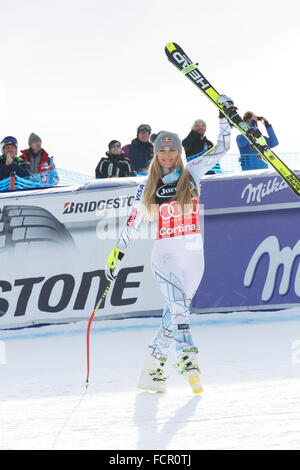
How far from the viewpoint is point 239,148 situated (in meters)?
9.49

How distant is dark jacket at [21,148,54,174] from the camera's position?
9.75 meters

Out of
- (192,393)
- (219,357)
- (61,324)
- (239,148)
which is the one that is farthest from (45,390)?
(239,148)

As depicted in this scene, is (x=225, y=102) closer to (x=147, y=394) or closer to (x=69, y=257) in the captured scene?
(x=147, y=394)

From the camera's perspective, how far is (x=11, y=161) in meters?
9.30

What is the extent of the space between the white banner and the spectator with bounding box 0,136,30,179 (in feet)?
2.33

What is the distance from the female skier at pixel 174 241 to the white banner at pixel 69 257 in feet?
10.4

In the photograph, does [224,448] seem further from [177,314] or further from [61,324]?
[61,324]

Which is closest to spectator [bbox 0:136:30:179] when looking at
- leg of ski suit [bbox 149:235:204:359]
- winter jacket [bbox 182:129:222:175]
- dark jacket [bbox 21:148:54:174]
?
dark jacket [bbox 21:148:54:174]

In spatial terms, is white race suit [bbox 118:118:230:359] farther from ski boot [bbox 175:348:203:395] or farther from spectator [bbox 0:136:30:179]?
spectator [bbox 0:136:30:179]

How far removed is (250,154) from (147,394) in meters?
4.98

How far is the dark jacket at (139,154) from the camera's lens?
995 cm

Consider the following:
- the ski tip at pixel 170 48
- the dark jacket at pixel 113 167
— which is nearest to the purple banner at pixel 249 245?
the dark jacket at pixel 113 167

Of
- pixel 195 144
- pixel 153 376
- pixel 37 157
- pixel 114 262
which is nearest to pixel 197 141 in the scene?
pixel 195 144

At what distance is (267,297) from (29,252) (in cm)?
290
